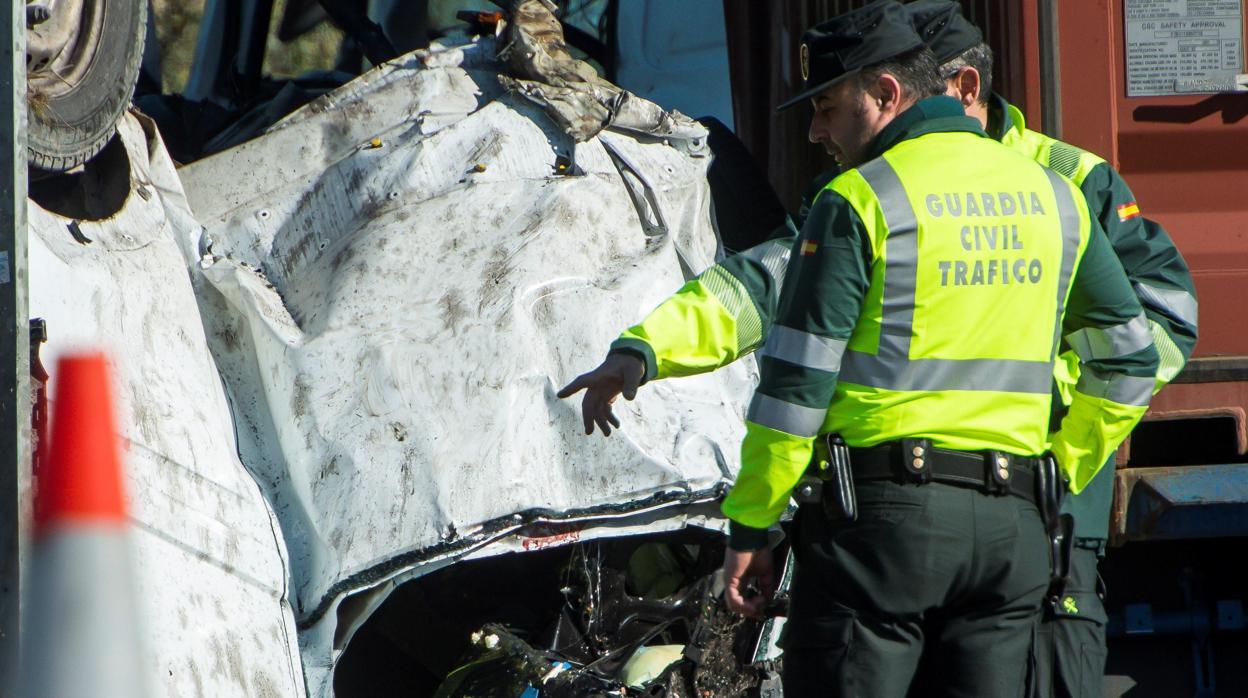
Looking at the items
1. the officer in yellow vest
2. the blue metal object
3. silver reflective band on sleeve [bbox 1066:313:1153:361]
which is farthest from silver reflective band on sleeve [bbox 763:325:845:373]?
the blue metal object

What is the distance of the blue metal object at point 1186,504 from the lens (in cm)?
312

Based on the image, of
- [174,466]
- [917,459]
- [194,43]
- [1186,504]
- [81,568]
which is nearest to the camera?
[81,568]

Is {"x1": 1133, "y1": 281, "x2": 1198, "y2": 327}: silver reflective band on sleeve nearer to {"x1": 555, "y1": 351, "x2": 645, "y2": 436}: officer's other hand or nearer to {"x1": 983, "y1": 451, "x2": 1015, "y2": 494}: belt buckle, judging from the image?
{"x1": 983, "y1": 451, "x2": 1015, "y2": 494}: belt buckle

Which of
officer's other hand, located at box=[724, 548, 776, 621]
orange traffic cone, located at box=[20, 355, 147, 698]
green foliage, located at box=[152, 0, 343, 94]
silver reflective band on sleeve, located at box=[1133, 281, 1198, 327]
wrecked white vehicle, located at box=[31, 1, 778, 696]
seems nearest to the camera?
A: orange traffic cone, located at box=[20, 355, 147, 698]

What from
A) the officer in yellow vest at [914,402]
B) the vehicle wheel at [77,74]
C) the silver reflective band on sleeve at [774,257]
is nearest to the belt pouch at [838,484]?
the officer in yellow vest at [914,402]

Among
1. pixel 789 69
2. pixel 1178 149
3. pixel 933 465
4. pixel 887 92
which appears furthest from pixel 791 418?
pixel 789 69

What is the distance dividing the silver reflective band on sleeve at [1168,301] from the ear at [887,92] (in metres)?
0.60

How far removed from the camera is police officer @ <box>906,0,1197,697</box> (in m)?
2.33

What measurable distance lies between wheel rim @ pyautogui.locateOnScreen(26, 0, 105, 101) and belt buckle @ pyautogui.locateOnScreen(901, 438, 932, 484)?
1.70 metres

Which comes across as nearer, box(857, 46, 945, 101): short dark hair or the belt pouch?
the belt pouch

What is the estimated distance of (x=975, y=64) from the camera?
2.36 meters

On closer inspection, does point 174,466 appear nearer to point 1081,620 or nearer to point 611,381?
point 611,381

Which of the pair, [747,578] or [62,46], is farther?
[62,46]

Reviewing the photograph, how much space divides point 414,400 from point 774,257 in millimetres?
875
